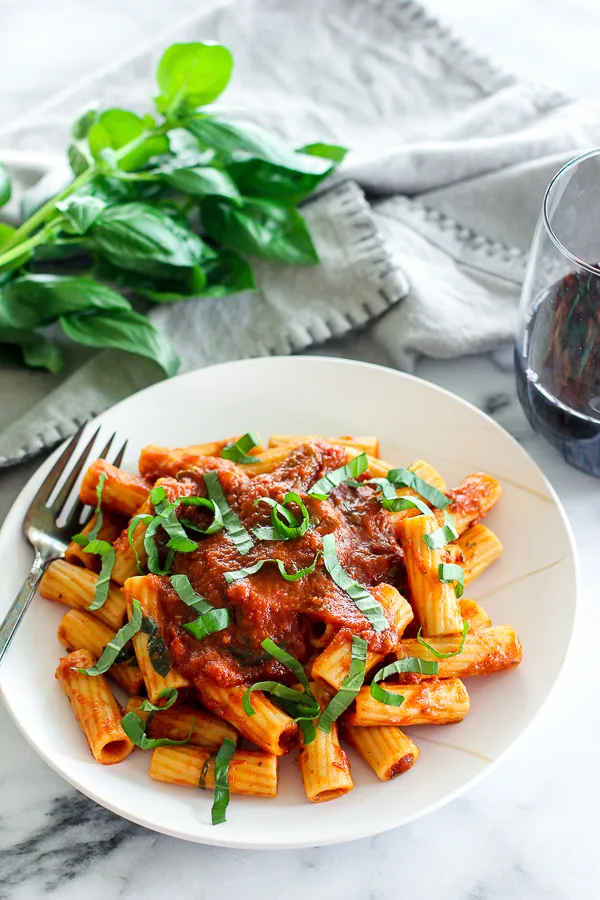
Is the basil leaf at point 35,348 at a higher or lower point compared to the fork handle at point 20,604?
higher

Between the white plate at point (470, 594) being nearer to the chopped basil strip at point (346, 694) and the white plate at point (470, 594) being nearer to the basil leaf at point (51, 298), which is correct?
the chopped basil strip at point (346, 694)

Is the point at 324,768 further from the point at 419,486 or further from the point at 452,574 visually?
the point at 419,486

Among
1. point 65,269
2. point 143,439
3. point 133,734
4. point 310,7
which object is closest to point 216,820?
point 133,734

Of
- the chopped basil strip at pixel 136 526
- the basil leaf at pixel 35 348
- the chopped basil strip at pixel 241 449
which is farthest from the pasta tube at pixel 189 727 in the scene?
the basil leaf at pixel 35 348

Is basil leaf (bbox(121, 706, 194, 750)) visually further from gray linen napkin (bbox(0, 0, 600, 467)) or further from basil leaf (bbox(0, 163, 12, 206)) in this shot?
basil leaf (bbox(0, 163, 12, 206))

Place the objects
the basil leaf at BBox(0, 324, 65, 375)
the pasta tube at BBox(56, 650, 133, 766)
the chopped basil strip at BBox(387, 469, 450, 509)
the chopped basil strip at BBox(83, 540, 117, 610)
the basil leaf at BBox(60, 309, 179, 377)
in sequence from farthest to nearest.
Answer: the basil leaf at BBox(0, 324, 65, 375)
the basil leaf at BBox(60, 309, 179, 377)
the chopped basil strip at BBox(387, 469, 450, 509)
the chopped basil strip at BBox(83, 540, 117, 610)
the pasta tube at BBox(56, 650, 133, 766)

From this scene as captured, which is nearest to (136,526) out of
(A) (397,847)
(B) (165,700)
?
(B) (165,700)

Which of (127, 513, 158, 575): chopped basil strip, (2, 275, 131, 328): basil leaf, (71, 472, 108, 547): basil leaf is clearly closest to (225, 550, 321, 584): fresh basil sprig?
(127, 513, 158, 575): chopped basil strip
